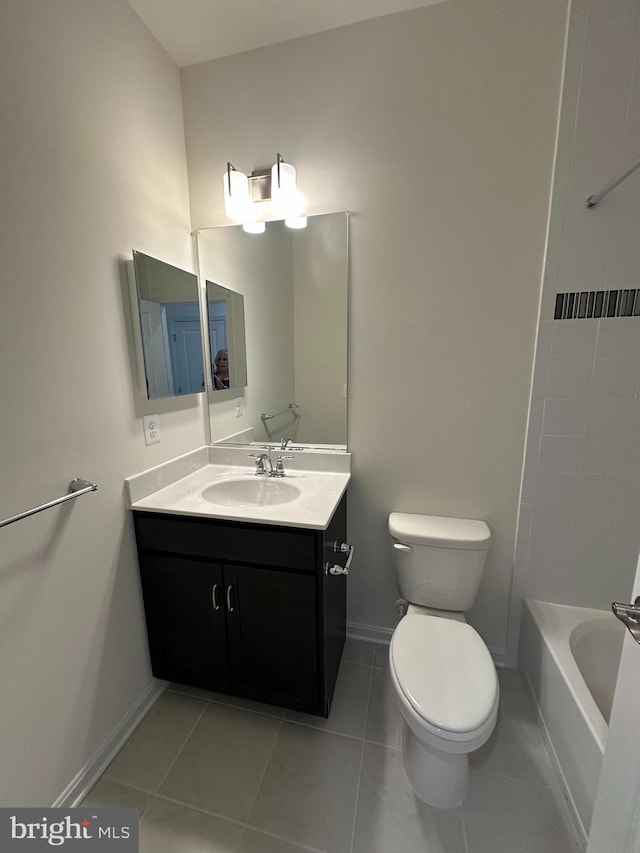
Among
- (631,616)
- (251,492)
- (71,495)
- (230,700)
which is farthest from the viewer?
(251,492)

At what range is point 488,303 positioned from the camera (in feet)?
4.56

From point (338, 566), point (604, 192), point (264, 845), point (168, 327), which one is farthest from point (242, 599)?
point (604, 192)

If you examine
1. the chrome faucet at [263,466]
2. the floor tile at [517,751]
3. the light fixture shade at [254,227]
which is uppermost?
the light fixture shade at [254,227]

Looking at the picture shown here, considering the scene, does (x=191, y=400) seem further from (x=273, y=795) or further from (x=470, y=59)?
(x=470, y=59)

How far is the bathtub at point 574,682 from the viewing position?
1.04 meters

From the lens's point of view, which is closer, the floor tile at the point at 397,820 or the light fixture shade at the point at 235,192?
the floor tile at the point at 397,820

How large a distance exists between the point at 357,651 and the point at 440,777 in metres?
0.65

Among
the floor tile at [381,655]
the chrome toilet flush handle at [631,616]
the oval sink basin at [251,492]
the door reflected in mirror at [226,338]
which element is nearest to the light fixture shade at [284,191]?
the door reflected in mirror at [226,338]

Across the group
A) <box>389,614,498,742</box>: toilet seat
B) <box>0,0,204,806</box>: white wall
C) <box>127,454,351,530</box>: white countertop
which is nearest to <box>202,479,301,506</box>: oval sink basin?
<box>127,454,351,530</box>: white countertop

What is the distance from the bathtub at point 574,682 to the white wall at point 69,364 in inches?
61.7

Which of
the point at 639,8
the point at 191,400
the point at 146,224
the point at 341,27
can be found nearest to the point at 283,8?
the point at 341,27

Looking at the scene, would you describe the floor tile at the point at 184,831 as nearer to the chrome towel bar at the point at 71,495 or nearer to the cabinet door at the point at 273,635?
the cabinet door at the point at 273,635

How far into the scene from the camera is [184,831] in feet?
3.52

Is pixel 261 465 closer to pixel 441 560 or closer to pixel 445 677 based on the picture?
pixel 441 560
